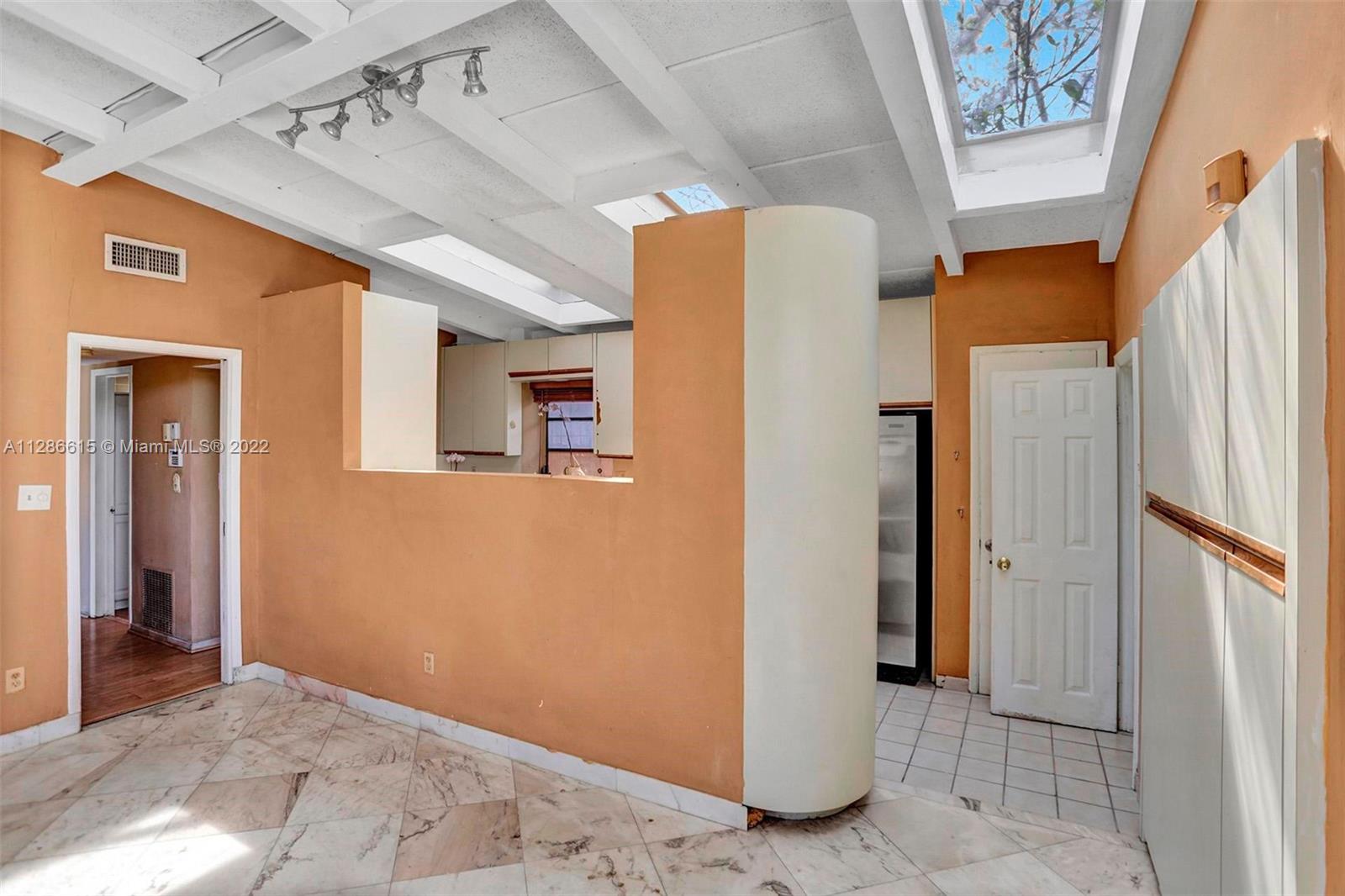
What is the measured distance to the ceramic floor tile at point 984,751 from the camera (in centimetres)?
316

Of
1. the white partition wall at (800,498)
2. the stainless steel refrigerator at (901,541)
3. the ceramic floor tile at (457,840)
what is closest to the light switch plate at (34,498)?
the ceramic floor tile at (457,840)

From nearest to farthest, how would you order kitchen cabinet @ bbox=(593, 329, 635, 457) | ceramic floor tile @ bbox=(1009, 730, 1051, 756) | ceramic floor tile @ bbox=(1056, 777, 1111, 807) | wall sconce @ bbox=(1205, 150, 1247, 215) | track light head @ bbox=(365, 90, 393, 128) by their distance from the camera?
wall sconce @ bbox=(1205, 150, 1247, 215), track light head @ bbox=(365, 90, 393, 128), ceramic floor tile @ bbox=(1056, 777, 1111, 807), ceramic floor tile @ bbox=(1009, 730, 1051, 756), kitchen cabinet @ bbox=(593, 329, 635, 457)

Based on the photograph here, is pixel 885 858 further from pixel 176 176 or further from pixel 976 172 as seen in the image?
pixel 176 176

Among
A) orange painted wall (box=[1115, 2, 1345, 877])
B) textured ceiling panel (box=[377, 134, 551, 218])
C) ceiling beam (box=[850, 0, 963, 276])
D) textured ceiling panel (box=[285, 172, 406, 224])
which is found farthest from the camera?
textured ceiling panel (box=[285, 172, 406, 224])

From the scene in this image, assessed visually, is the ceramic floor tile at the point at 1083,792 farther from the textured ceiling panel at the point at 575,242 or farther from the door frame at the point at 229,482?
the door frame at the point at 229,482

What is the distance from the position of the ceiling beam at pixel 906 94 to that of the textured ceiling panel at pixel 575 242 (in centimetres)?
165

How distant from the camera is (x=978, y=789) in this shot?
2865mm

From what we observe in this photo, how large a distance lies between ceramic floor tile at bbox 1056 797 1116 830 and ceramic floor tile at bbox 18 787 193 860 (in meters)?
3.49

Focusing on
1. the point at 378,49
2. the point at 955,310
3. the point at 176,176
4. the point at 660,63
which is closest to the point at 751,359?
the point at 660,63

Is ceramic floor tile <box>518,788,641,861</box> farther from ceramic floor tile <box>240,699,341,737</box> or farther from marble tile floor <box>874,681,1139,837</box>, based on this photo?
ceramic floor tile <box>240,699,341,737</box>

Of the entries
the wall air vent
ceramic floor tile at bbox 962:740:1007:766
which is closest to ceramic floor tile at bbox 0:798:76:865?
the wall air vent

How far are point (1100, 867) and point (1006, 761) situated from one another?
0.88 m

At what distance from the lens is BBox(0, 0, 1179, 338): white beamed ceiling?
2193mm

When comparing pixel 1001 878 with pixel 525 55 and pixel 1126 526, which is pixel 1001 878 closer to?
pixel 1126 526
